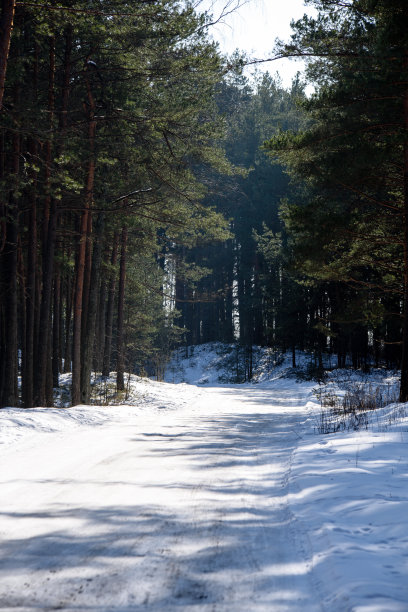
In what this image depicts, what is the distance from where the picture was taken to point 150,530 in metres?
4.04

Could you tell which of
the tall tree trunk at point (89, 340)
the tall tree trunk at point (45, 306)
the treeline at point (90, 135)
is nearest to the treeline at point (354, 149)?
the treeline at point (90, 135)

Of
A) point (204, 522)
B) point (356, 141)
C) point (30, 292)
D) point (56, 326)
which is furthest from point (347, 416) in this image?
point (56, 326)

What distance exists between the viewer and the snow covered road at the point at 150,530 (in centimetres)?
297

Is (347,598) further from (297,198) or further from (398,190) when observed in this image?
(297,198)

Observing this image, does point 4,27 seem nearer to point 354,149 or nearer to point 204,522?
point 354,149

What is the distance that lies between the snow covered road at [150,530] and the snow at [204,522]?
0.04 ft

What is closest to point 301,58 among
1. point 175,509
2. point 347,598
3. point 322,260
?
point 322,260

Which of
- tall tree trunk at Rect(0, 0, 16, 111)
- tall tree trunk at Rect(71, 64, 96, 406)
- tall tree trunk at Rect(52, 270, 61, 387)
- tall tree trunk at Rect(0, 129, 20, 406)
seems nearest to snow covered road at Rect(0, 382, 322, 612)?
tall tree trunk at Rect(0, 129, 20, 406)

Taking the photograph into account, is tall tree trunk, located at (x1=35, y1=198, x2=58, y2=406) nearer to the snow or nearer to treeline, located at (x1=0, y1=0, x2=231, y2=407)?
treeline, located at (x1=0, y1=0, x2=231, y2=407)

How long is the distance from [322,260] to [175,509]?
34.2 ft

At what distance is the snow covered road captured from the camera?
2973mm

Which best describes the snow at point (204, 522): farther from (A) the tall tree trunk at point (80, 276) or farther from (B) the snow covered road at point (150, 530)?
(A) the tall tree trunk at point (80, 276)

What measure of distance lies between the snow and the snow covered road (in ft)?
0.04

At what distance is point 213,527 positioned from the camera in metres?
4.19
